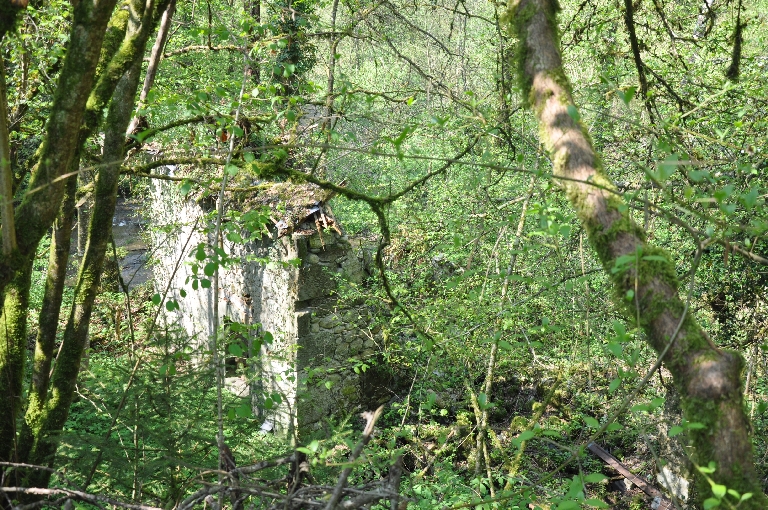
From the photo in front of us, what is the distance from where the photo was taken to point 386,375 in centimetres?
755

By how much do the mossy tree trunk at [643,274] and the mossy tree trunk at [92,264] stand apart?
197 centimetres

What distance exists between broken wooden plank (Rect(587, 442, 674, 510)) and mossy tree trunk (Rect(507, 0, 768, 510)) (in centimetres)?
487

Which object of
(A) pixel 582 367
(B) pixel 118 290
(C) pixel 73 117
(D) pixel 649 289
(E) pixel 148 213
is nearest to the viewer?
(D) pixel 649 289

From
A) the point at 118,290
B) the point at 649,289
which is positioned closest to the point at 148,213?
the point at 118,290

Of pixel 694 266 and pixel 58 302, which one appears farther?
pixel 58 302

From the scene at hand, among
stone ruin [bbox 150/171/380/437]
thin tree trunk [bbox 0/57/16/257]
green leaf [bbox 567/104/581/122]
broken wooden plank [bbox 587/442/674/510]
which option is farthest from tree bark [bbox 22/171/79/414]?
broken wooden plank [bbox 587/442/674/510]

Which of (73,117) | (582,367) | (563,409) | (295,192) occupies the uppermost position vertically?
(295,192)

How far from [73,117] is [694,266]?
2.32m

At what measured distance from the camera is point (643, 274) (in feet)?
5.18

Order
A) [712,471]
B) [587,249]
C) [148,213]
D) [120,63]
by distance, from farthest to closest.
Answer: [148,213], [587,249], [120,63], [712,471]

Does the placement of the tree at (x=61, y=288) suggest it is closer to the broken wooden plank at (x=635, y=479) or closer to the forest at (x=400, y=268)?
the forest at (x=400, y=268)

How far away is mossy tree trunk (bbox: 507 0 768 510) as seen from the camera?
133 centimetres

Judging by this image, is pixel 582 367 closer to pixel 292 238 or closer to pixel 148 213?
pixel 292 238

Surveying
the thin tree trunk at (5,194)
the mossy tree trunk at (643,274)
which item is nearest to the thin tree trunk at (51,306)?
the thin tree trunk at (5,194)
